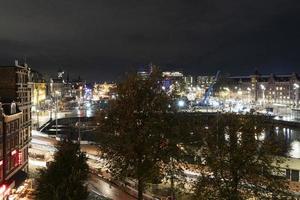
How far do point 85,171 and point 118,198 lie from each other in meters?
12.7

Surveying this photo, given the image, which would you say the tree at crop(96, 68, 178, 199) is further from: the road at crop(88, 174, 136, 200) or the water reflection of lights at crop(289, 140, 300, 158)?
the water reflection of lights at crop(289, 140, 300, 158)

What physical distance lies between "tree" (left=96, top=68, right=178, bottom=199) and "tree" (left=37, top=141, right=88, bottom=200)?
454 centimetres

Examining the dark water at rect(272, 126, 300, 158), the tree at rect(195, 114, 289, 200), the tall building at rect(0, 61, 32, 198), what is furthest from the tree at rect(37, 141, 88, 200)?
the dark water at rect(272, 126, 300, 158)

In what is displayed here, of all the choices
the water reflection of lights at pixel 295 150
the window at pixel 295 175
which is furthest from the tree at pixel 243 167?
the water reflection of lights at pixel 295 150

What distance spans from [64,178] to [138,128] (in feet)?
24.8

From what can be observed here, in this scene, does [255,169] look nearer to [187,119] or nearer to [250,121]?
[250,121]

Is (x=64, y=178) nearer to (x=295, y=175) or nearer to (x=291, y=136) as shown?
(x=295, y=175)

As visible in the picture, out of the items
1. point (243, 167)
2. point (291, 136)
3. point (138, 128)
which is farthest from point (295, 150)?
point (243, 167)

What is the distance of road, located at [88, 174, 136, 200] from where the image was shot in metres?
36.8

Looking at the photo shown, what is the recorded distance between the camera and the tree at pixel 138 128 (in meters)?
27.9

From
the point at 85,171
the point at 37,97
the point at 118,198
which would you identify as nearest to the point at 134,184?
the point at 118,198

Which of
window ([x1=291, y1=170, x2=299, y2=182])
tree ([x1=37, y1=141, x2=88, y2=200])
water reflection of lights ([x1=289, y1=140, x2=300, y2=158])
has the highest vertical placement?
tree ([x1=37, y1=141, x2=88, y2=200])

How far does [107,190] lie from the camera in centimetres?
3897

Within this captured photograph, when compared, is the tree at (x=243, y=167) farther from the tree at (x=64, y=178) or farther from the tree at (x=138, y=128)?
the tree at (x=64, y=178)
